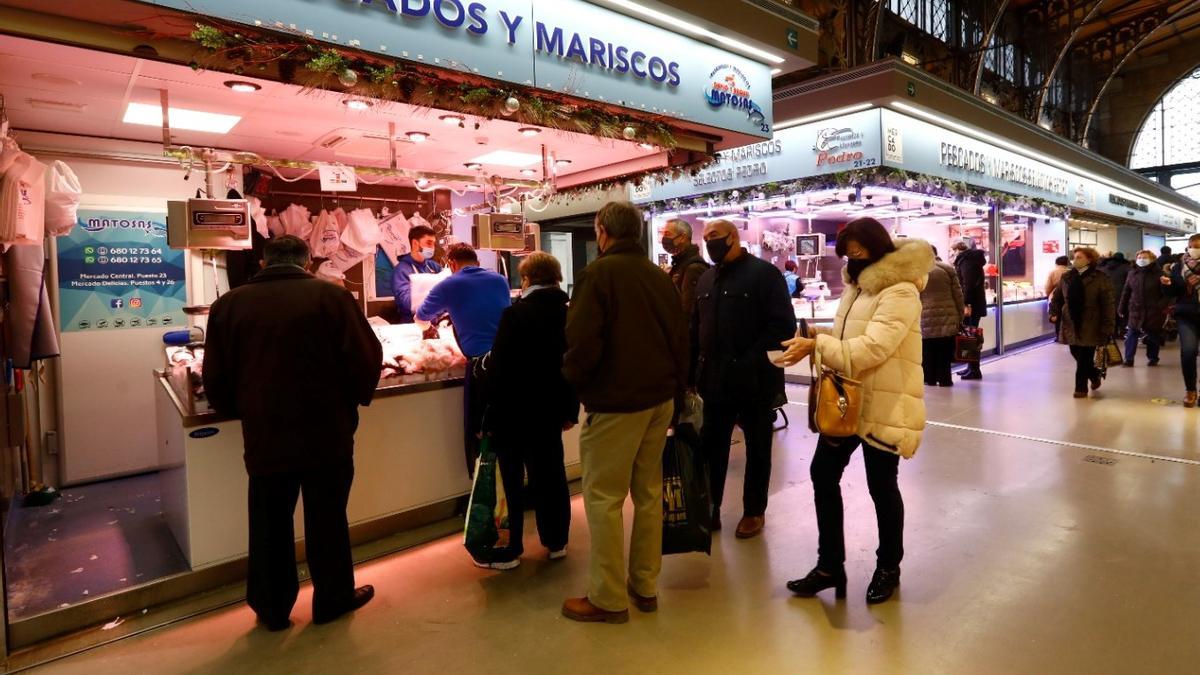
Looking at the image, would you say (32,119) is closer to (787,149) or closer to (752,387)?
(752,387)

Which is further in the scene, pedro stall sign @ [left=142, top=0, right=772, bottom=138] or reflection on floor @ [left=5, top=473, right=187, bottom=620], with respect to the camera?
pedro stall sign @ [left=142, top=0, right=772, bottom=138]

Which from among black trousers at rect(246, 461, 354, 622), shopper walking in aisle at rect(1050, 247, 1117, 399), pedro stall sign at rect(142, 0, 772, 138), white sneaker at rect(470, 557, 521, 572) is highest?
pedro stall sign at rect(142, 0, 772, 138)

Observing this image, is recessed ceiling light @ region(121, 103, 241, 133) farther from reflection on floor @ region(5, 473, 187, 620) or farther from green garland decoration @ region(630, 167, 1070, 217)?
green garland decoration @ region(630, 167, 1070, 217)

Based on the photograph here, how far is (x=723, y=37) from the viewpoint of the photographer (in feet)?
17.6

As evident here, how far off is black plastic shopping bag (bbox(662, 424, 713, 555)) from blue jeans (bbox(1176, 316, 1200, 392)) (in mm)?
6531

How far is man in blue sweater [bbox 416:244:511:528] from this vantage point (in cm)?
403

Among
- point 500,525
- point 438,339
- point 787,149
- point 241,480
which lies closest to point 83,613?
point 241,480

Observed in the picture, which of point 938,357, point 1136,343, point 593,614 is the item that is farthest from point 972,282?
point 593,614

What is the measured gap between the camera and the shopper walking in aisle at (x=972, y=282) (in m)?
8.83

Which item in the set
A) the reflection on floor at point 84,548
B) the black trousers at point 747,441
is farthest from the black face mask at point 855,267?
the reflection on floor at point 84,548

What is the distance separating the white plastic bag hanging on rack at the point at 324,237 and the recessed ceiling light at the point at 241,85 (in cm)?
285

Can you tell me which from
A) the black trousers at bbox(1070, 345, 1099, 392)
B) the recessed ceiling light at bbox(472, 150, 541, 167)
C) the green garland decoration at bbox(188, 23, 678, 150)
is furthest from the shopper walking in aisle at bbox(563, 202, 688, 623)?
the black trousers at bbox(1070, 345, 1099, 392)

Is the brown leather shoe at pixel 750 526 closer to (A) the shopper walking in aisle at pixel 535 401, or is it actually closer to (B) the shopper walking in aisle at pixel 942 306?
(A) the shopper walking in aisle at pixel 535 401

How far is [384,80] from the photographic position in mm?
3658
